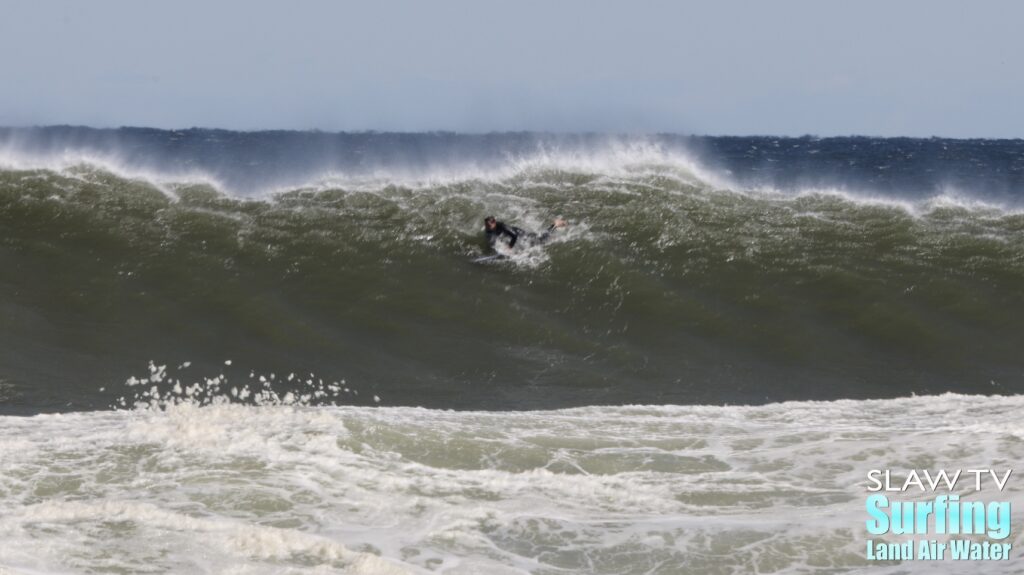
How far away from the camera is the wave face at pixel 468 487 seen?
7.07 metres

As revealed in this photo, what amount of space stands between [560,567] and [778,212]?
1267cm

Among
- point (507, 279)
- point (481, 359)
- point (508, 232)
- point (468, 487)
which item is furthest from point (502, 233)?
point (468, 487)

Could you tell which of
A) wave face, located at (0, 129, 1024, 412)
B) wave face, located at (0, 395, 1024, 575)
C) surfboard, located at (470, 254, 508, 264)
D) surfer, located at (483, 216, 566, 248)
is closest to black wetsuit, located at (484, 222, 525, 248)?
surfer, located at (483, 216, 566, 248)

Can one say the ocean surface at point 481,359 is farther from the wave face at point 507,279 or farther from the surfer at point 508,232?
the surfer at point 508,232

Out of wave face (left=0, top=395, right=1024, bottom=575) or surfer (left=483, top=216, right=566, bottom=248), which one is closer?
wave face (left=0, top=395, right=1024, bottom=575)

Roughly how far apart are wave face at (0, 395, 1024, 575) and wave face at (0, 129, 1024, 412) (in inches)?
75.9

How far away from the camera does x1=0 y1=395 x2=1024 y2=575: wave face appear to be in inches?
278

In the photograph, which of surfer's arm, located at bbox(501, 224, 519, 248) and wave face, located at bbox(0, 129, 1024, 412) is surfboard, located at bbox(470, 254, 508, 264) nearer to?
wave face, located at bbox(0, 129, 1024, 412)

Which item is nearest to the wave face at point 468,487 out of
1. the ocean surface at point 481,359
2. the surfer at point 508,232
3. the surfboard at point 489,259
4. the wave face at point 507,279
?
the ocean surface at point 481,359

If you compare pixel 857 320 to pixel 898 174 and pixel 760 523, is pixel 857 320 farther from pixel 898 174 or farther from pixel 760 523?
pixel 898 174

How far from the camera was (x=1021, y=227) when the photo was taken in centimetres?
1847

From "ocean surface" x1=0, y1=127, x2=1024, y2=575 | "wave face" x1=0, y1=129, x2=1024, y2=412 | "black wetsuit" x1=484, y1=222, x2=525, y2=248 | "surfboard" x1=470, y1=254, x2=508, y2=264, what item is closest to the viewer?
"ocean surface" x1=0, y1=127, x2=1024, y2=575

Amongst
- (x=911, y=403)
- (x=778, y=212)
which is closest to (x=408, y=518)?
(x=911, y=403)

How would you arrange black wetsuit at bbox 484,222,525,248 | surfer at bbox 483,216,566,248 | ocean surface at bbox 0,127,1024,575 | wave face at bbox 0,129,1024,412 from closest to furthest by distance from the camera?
ocean surface at bbox 0,127,1024,575 → wave face at bbox 0,129,1024,412 → surfer at bbox 483,216,566,248 → black wetsuit at bbox 484,222,525,248
